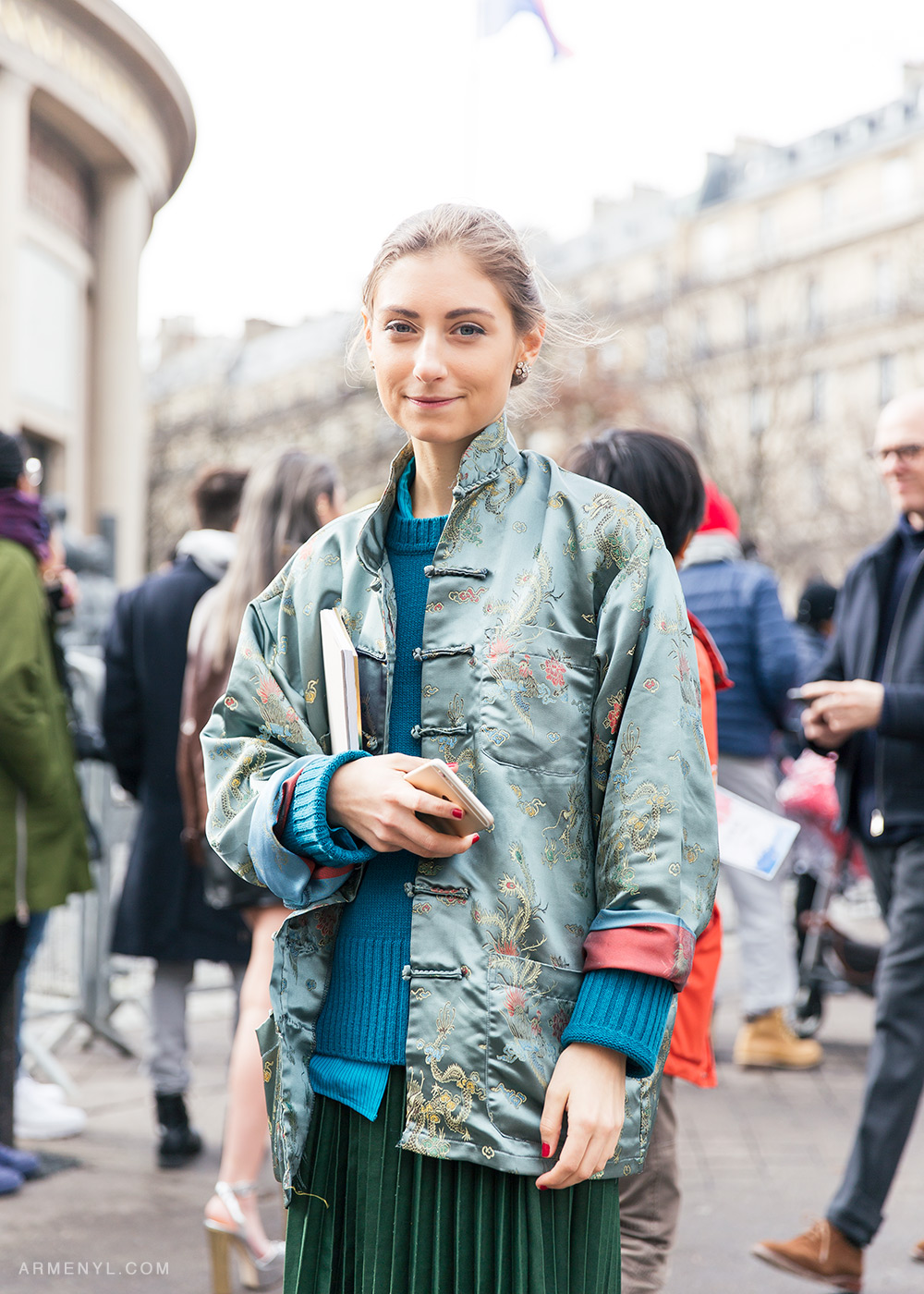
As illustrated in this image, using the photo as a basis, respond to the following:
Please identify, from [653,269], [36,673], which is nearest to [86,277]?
[36,673]

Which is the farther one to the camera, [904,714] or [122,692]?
[122,692]

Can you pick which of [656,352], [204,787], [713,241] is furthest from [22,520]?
[713,241]

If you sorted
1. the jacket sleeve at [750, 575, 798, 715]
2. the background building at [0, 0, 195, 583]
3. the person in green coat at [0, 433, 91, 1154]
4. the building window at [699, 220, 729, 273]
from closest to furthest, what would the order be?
the person in green coat at [0, 433, 91, 1154]
the jacket sleeve at [750, 575, 798, 715]
the background building at [0, 0, 195, 583]
the building window at [699, 220, 729, 273]

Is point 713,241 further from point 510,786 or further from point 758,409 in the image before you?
point 510,786

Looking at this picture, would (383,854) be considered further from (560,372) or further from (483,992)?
(560,372)

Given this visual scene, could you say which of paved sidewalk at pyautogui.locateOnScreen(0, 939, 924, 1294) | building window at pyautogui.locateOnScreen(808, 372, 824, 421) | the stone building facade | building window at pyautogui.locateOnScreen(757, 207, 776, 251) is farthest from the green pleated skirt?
building window at pyautogui.locateOnScreen(757, 207, 776, 251)

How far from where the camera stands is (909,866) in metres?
3.62

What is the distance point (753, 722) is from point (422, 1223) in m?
4.04

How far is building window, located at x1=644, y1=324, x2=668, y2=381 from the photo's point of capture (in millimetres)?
27281

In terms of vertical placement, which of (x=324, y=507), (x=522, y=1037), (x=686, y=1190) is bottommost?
(x=686, y=1190)

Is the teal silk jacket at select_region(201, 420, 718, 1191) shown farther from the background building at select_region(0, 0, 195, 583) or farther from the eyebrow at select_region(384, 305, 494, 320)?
the background building at select_region(0, 0, 195, 583)

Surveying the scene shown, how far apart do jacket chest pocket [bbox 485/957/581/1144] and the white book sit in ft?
1.14

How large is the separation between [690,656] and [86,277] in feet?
68.0

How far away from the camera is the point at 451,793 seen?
1569 mm
